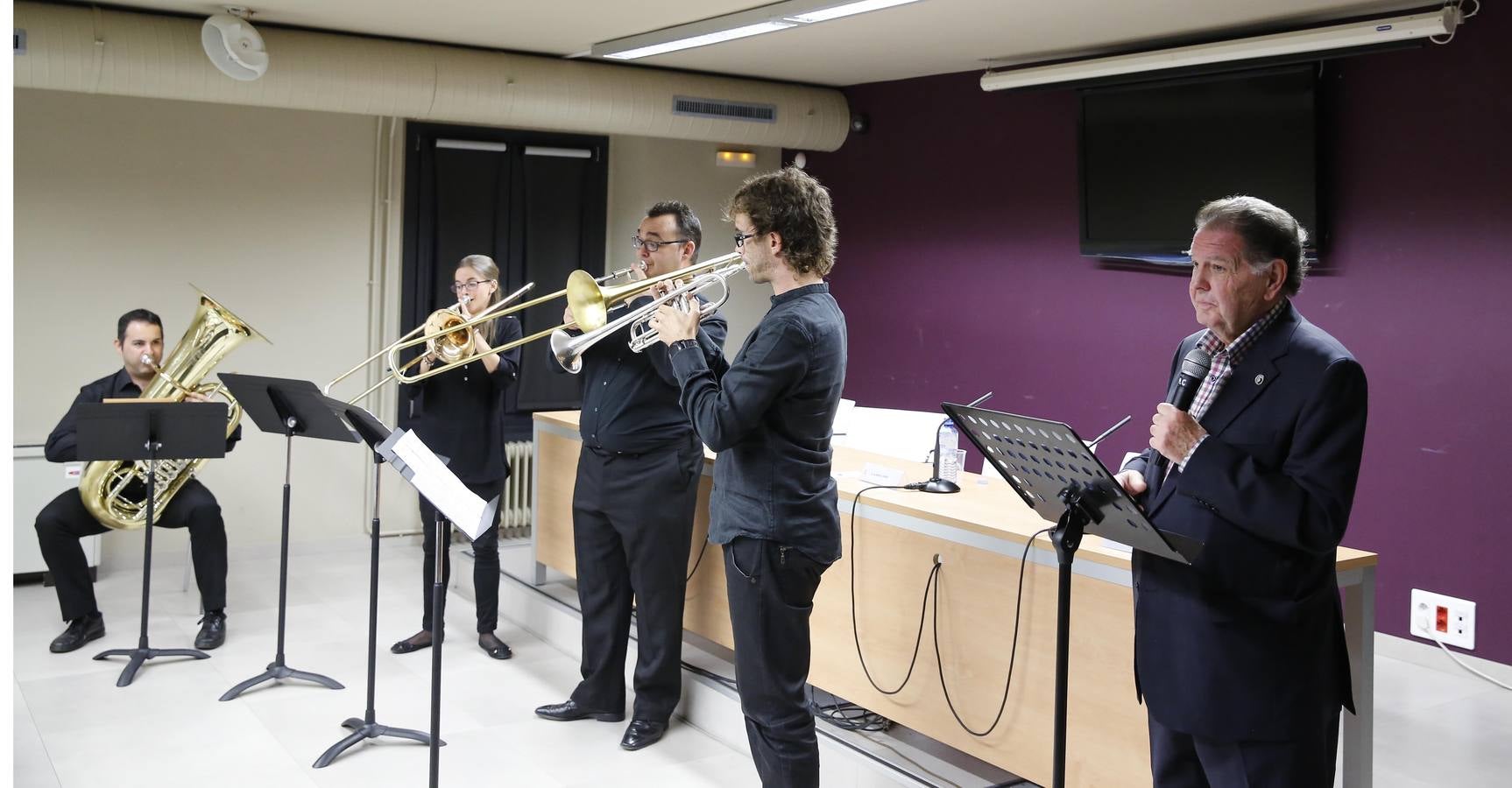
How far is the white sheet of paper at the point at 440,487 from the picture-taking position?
272 centimetres

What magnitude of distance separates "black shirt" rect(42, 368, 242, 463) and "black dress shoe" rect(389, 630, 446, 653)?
98 centimetres

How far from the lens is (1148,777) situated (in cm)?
271

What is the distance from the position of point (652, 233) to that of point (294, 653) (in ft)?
7.43

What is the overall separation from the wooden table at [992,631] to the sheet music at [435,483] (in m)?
1.18

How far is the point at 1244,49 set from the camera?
4742mm

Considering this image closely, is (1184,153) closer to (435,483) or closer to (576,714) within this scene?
(576,714)

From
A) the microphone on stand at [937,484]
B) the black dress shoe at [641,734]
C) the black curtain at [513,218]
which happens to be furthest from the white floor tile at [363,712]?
the black curtain at [513,218]

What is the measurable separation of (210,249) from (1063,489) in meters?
5.03

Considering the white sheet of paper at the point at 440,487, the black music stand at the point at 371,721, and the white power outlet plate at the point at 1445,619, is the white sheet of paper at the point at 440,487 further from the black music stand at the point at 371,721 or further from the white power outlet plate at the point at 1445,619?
the white power outlet plate at the point at 1445,619

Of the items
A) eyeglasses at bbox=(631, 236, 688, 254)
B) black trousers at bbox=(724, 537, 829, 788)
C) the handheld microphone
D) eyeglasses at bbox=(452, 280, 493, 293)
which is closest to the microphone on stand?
black trousers at bbox=(724, 537, 829, 788)

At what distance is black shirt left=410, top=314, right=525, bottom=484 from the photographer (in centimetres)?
450

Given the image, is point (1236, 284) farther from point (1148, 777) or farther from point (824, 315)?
point (1148, 777)

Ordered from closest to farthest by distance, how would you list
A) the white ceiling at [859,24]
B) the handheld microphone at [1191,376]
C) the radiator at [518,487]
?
the handheld microphone at [1191,376] → the white ceiling at [859,24] → the radiator at [518,487]

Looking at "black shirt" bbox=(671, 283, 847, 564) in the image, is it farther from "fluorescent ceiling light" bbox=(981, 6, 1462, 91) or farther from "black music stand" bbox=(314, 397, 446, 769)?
"fluorescent ceiling light" bbox=(981, 6, 1462, 91)
